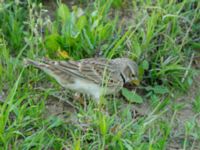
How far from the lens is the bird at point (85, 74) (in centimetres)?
560

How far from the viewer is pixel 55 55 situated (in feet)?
20.1

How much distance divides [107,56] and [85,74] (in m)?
0.52

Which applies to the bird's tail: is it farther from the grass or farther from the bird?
the grass

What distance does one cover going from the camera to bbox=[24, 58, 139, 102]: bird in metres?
5.60

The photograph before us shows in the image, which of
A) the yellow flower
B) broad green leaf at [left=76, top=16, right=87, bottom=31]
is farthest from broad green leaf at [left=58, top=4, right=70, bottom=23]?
Answer: the yellow flower

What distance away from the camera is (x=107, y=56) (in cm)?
612

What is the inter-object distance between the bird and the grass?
0.13 metres

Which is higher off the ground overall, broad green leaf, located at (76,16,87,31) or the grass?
broad green leaf, located at (76,16,87,31)

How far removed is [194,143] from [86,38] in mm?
1482

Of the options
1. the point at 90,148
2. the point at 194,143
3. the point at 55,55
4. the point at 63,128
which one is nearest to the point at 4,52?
the point at 55,55

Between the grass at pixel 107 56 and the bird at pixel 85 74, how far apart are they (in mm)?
133

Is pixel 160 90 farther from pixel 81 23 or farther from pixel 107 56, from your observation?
pixel 81 23

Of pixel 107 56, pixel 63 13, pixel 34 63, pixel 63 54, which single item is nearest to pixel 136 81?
pixel 107 56

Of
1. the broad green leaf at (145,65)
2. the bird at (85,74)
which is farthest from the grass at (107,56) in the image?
the bird at (85,74)
